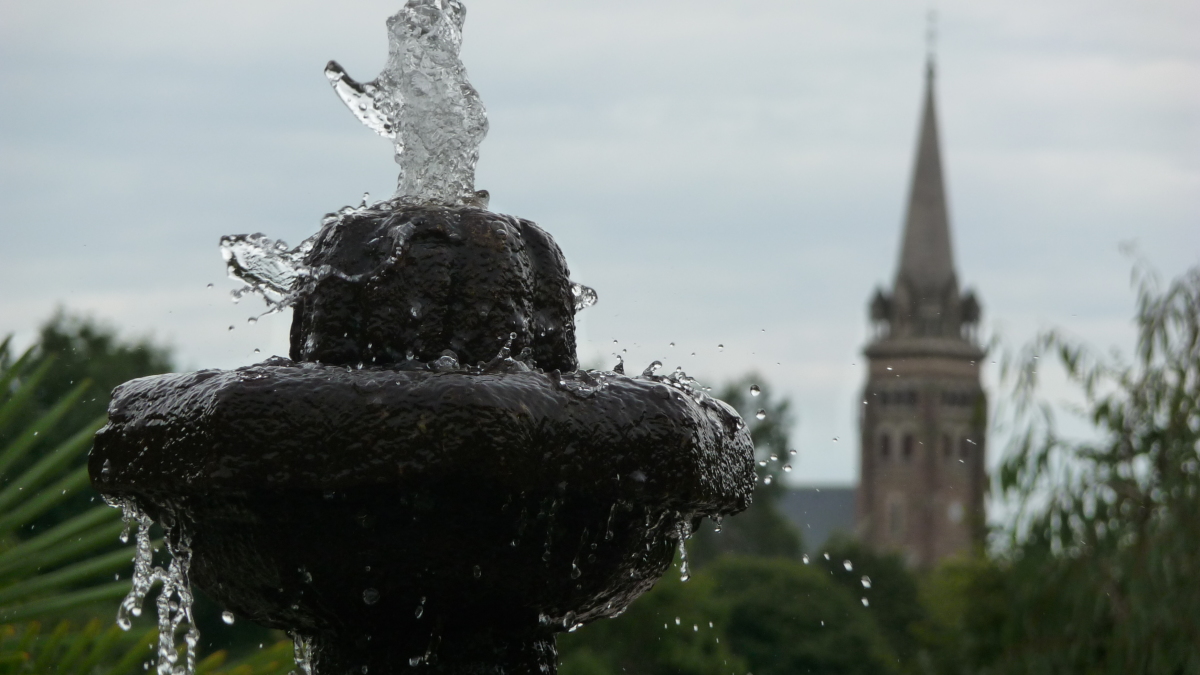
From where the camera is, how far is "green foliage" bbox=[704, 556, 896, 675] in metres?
46.7

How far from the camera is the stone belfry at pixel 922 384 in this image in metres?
A: 100

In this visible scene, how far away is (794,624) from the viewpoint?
4959 cm

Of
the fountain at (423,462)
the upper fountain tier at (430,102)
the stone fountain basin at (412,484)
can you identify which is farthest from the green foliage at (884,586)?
the stone fountain basin at (412,484)

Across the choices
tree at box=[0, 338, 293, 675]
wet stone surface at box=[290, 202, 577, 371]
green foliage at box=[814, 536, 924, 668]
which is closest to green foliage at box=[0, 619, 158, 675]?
tree at box=[0, 338, 293, 675]

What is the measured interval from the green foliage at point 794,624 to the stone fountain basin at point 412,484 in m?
41.3

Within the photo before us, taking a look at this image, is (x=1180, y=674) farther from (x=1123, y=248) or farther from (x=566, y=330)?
(x=566, y=330)

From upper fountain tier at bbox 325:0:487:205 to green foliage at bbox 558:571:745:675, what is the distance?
34.1 m

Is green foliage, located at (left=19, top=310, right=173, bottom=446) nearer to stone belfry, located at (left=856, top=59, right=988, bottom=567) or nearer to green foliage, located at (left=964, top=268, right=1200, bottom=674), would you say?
green foliage, located at (left=964, top=268, right=1200, bottom=674)

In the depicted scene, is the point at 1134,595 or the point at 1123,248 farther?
the point at 1123,248

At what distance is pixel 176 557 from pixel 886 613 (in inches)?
2147

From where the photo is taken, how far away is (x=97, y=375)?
1074 inches

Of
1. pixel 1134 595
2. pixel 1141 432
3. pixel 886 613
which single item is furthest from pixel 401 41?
pixel 886 613

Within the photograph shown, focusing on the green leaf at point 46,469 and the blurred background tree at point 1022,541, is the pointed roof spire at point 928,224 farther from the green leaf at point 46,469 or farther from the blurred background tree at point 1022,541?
the green leaf at point 46,469

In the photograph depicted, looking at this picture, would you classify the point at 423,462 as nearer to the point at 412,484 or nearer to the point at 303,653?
the point at 412,484
